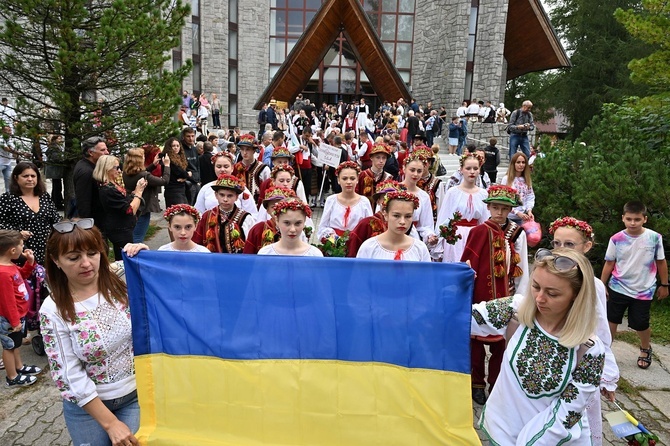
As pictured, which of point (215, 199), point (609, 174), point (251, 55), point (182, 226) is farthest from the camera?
point (251, 55)

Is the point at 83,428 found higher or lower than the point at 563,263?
lower

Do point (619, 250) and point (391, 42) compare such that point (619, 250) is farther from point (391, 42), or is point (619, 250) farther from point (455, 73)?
point (391, 42)

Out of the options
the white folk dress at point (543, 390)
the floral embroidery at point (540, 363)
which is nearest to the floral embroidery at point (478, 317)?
the white folk dress at point (543, 390)

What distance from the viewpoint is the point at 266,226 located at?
209 inches

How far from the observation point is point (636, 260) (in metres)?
5.23

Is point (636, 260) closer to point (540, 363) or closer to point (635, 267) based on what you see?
point (635, 267)

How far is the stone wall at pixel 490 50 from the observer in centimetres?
2541

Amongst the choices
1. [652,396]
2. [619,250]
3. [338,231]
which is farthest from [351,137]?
[652,396]

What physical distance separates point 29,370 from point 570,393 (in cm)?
489

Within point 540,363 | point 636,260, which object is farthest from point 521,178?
point 540,363

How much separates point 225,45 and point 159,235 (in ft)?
69.9

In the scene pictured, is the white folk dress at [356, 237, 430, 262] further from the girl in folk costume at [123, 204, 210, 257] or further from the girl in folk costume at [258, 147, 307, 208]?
the girl in folk costume at [258, 147, 307, 208]

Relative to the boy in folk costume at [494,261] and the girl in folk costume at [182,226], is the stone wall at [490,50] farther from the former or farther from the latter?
the girl in folk costume at [182,226]

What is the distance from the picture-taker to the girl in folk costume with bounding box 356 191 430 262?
14.4ft
